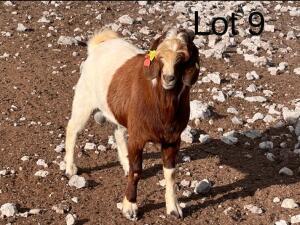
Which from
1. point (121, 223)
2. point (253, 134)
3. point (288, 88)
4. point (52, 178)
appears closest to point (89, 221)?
point (121, 223)

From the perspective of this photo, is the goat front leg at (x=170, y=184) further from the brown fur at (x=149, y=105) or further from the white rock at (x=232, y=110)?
the white rock at (x=232, y=110)

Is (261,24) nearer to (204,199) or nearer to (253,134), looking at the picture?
(253,134)

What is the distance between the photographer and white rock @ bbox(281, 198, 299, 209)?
807 cm

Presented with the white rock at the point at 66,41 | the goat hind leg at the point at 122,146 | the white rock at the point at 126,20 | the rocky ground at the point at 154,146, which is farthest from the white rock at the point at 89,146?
the white rock at the point at 126,20

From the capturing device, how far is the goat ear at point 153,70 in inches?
260

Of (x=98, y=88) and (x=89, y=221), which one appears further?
(x=98, y=88)

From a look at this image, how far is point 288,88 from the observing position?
1191 cm

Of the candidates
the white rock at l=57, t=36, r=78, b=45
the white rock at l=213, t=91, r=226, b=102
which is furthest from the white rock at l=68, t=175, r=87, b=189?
the white rock at l=57, t=36, r=78, b=45

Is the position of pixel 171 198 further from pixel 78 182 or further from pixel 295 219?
pixel 295 219

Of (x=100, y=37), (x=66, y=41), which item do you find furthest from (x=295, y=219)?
(x=66, y=41)

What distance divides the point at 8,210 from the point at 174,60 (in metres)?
3.33

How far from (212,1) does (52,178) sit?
1038 cm

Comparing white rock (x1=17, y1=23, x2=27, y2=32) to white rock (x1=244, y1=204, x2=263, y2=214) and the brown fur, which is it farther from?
white rock (x1=244, y1=204, x2=263, y2=214)

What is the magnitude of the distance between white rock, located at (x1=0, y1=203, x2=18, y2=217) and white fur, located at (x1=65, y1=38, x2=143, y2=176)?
131 cm
